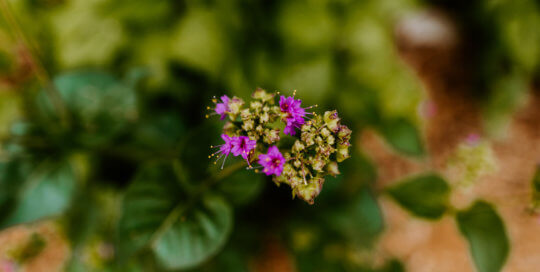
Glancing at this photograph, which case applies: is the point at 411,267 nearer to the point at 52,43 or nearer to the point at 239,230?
the point at 239,230

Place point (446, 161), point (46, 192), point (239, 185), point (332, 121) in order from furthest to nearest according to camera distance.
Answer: point (446, 161)
point (46, 192)
point (239, 185)
point (332, 121)

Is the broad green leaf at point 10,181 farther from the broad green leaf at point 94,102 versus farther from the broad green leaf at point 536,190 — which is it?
the broad green leaf at point 536,190

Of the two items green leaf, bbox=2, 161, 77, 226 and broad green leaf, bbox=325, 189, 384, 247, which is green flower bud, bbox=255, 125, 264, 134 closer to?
green leaf, bbox=2, 161, 77, 226

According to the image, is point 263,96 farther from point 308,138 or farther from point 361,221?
point 361,221

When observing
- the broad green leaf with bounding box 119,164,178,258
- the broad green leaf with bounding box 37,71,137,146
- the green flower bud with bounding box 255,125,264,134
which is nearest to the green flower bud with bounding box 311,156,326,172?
the green flower bud with bounding box 255,125,264,134

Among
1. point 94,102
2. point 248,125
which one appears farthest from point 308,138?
point 94,102

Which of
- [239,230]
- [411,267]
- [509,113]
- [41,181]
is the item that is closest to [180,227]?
[41,181]

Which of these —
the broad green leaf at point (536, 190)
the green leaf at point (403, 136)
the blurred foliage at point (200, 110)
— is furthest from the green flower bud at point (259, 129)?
the green leaf at point (403, 136)
